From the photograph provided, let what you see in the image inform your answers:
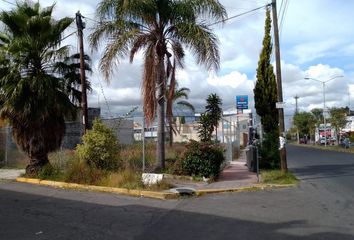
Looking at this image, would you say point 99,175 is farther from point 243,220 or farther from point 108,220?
point 243,220

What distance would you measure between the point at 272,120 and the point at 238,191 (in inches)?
296

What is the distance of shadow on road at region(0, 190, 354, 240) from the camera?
8.48m

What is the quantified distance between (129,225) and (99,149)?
7.35 m

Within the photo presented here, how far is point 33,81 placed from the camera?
16500 mm

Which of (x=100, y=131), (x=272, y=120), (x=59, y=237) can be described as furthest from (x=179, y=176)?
(x=59, y=237)

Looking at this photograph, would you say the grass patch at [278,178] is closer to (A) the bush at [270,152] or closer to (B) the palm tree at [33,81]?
(A) the bush at [270,152]

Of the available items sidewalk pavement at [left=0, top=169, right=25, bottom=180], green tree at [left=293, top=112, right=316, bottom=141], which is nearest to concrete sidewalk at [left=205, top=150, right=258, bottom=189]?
sidewalk pavement at [left=0, top=169, right=25, bottom=180]

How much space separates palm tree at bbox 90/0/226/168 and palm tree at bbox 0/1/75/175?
1.68m

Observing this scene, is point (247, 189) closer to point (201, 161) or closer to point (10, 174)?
point (201, 161)

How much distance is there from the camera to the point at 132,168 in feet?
60.4

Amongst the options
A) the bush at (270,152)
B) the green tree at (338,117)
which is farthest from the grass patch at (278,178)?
the green tree at (338,117)

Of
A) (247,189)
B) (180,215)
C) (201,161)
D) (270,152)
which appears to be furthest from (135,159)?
(180,215)

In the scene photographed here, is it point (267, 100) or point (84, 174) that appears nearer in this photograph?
point (84, 174)

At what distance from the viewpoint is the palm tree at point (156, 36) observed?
58.9ft
